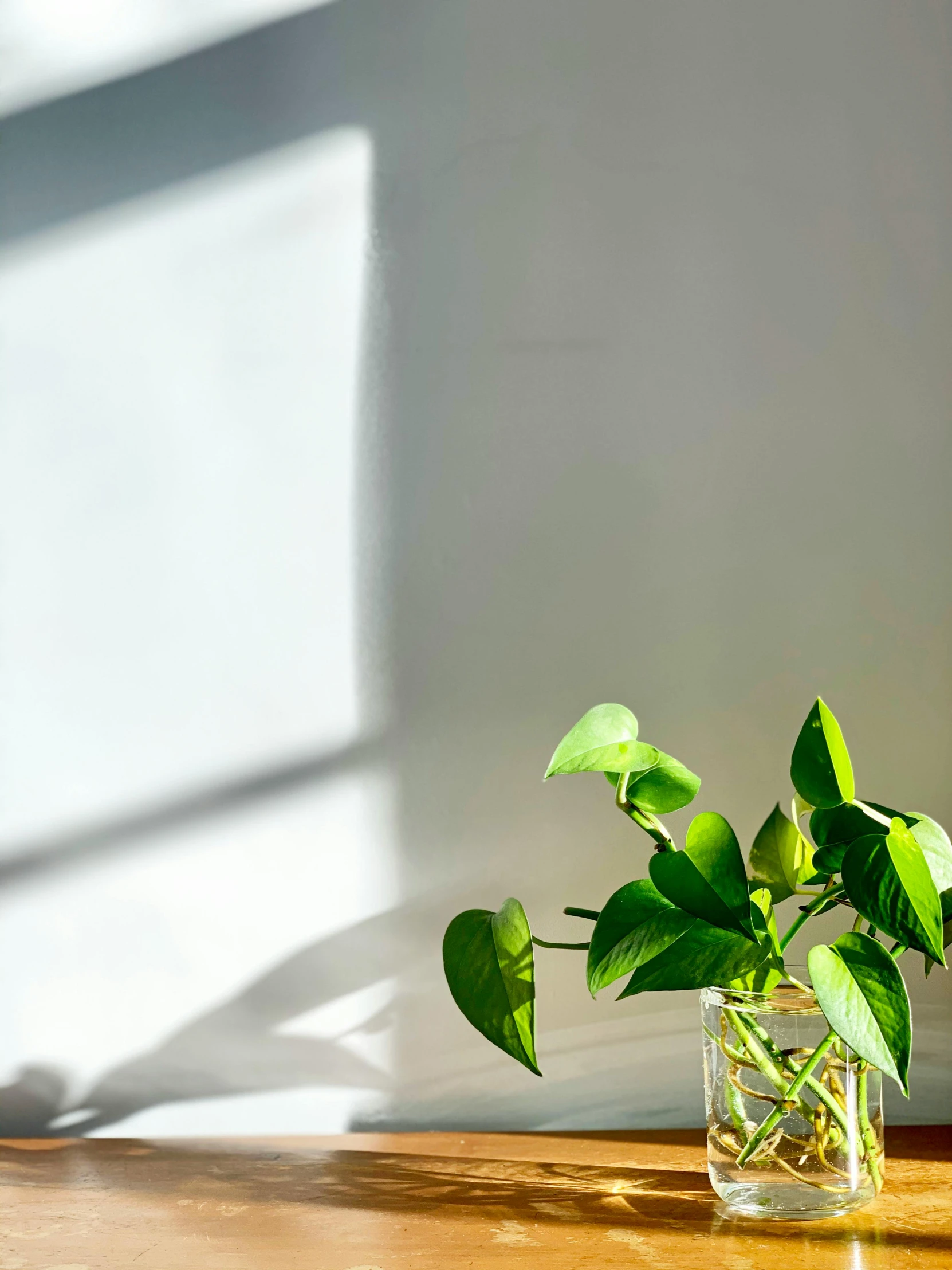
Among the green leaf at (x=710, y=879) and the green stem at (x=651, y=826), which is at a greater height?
the green stem at (x=651, y=826)

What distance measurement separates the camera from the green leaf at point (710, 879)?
26.0 inches

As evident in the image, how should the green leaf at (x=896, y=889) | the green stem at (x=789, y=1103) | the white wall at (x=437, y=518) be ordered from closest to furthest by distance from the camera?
the green leaf at (x=896, y=889) → the green stem at (x=789, y=1103) → the white wall at (x=437, y=518)

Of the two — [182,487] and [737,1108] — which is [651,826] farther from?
[182,487]

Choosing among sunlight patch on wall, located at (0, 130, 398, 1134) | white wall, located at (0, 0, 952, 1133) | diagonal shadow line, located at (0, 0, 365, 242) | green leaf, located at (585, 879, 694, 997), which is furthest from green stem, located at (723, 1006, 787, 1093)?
diagonal shadow line, located at (0, 0, 365, 242)

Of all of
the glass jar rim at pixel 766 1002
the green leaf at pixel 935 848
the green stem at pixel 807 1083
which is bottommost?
the green stem at pixel 807 1083

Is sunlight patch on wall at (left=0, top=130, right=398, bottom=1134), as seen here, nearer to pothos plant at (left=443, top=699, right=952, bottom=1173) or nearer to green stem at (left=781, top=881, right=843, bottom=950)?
pothos plant at (left=443, top=699, right=952, bottom=1173)

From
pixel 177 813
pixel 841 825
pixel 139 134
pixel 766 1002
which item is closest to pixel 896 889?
pixel 841 825

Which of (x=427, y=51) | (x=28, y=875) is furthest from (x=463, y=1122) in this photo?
(x=427, y=51)

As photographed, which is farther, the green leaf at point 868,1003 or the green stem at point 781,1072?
the green stem at point 781,1072

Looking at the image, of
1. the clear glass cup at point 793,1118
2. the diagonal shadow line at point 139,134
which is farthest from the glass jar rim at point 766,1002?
the diagonal shadow line at point 139,134

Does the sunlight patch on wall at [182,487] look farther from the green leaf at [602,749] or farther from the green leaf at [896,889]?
the green leaf at [896,889]

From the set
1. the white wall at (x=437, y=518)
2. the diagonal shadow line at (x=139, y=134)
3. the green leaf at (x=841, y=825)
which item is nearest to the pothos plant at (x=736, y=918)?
the green leaf at (x=841, y=825)

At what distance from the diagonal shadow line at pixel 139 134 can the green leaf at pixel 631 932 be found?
29.1 inches

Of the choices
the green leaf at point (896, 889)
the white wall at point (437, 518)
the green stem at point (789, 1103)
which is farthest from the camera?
the white wall at point (437, 518)
